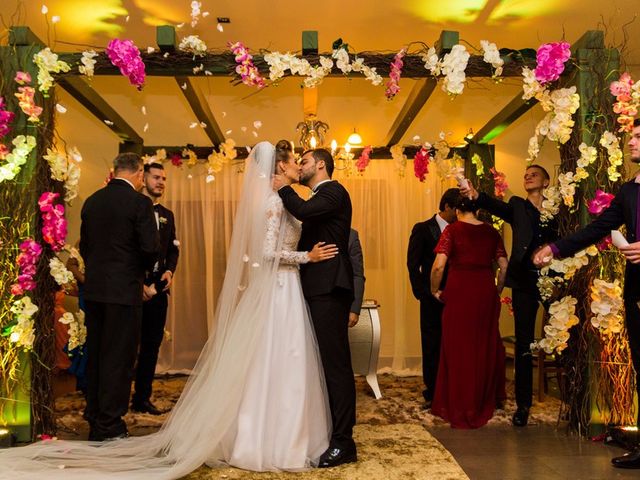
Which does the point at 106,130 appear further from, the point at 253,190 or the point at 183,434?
the point at 183,434

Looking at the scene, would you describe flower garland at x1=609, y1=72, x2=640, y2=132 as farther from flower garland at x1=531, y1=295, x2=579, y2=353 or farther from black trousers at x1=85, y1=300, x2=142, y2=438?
black trousers at x1=85, y1=300, x2=142, y2=438

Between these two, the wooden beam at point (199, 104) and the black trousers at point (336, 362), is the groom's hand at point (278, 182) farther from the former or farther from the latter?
the wooden beam at point (199, 104)

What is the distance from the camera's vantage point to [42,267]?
13.0 feet

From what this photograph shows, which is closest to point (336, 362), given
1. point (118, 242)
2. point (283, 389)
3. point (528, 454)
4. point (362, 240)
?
point (283, 389)

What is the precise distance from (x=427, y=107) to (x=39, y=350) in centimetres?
526

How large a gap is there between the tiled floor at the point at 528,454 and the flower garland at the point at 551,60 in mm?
2390

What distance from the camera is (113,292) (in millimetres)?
3721

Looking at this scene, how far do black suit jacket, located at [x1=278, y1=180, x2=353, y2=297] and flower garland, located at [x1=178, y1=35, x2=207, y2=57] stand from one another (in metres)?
1.26

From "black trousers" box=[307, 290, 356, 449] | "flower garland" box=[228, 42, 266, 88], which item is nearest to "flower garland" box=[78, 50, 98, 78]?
"flower garland" box=[228, 42, 266, 88]

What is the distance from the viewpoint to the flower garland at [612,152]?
398cm

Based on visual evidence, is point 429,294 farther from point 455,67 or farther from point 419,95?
point 455,67

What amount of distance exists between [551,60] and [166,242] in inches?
122

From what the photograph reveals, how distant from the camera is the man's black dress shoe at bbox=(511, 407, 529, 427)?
4332 mm

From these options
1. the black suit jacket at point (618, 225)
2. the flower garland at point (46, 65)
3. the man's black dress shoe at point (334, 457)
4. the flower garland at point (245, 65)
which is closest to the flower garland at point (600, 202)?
the black suit jacket at point (618, 225)
